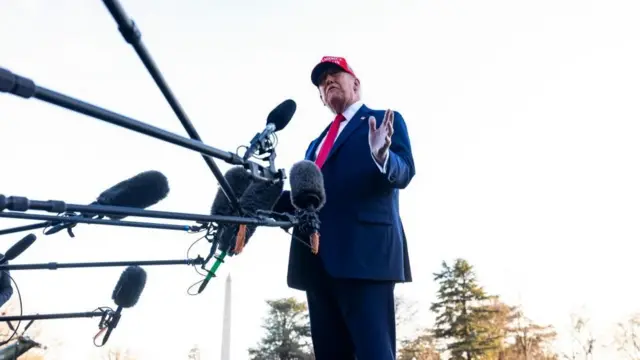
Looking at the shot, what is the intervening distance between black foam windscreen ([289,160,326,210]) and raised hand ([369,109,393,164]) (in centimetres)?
29

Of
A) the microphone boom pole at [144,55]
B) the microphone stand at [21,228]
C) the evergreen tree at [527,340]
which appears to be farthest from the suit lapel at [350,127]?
the evergreen tree at [527,340]

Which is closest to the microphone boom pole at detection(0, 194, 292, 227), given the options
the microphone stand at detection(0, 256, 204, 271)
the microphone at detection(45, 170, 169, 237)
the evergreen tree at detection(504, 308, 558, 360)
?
the microphone at detection(45, 170, 169, 237)

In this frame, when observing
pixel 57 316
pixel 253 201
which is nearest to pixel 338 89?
pixel 253 201

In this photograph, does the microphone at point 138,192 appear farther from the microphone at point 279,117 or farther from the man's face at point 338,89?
the man's face at point 338,89

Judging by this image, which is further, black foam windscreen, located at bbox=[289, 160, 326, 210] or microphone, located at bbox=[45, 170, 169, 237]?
microphone, located at bbox=[45, 170, 169, 237]

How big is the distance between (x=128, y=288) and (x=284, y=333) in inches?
1102

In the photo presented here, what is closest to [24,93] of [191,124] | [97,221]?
[191,124]

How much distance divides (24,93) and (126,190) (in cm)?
154

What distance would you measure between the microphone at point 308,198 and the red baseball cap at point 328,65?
2.88ft

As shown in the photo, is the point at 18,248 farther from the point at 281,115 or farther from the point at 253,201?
the point at 281,115

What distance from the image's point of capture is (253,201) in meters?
2.24

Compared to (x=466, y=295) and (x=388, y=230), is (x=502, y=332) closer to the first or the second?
(x=466, y=295)

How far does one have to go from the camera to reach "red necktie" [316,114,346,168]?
2756mm

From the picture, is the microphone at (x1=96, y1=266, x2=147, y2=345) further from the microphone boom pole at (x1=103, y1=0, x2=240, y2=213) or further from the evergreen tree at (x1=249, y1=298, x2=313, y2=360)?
the evergreen tree at (x1=249, y1=298, x2=313, y2=360)
